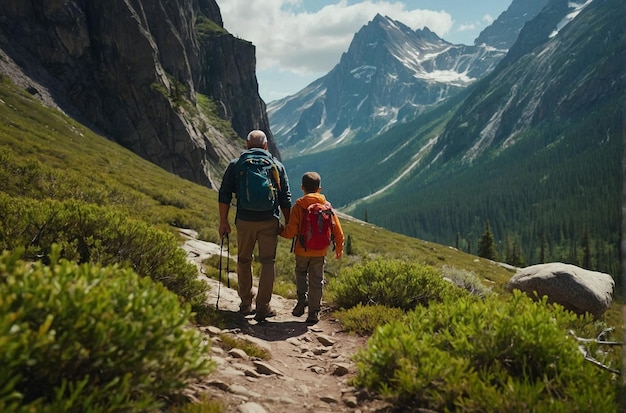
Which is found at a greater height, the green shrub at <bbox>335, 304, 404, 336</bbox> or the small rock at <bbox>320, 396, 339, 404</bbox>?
the green shrub at <bbox>335, 304, 404, 336</bbox>

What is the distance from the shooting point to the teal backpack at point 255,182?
749cm

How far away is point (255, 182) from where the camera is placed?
7469 millimetres

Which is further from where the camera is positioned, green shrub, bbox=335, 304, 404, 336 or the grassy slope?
the grassy slope

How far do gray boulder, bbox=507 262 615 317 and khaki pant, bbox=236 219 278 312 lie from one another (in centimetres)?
931

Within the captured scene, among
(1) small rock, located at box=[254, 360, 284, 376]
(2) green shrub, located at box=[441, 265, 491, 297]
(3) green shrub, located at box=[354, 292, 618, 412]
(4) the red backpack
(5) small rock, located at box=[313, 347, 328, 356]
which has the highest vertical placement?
(4) the red backpack

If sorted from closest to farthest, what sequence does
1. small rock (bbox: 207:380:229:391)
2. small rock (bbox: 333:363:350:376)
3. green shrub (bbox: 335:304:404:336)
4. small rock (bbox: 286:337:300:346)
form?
small rock (bbox: 207:380:229:391) < small rock (bbox: 333:363:350:376) < small rock (bbox: 286:337:300:346) < green shrub (bbox: 335:304:404:336)

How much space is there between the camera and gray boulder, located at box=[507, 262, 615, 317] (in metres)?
13.2

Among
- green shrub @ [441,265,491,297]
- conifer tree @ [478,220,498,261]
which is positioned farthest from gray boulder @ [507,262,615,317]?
conifer tree @ [478,220,498,261]

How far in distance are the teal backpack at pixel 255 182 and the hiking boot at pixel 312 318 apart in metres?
2.47

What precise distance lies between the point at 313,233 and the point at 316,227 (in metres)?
0.14

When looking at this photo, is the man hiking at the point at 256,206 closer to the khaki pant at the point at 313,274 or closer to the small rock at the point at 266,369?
the khaki pant at the point at 313,274

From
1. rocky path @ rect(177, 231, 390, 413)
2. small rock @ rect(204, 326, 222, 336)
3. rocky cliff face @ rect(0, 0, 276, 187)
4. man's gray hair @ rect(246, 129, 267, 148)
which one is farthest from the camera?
rocky cliff face @ rect(0, 0, 276, 187)

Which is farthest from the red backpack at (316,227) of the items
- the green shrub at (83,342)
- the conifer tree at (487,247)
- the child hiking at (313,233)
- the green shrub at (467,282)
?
the conifer tree at (487,247)

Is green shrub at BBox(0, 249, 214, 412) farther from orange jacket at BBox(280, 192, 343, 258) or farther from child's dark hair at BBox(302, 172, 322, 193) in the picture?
child's dark hair at BBox(302, 172, 322, 193)
